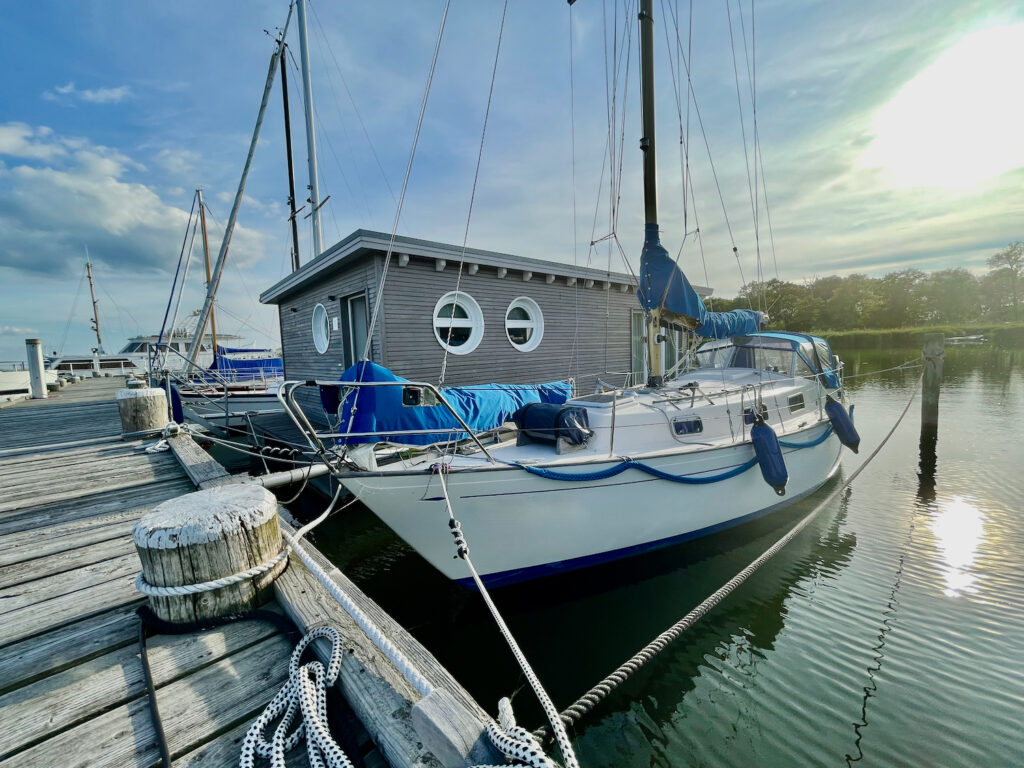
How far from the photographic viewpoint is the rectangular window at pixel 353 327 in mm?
8312

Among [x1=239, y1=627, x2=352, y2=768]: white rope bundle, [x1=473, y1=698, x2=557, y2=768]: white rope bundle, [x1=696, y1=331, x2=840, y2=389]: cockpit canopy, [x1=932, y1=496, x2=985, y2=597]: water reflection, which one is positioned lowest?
[x1=932, y1=496, x2=985, y2=597]: water reflection

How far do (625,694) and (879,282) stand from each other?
77.8 meters

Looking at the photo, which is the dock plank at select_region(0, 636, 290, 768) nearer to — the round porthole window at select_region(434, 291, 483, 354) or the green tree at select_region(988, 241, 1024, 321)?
the round porthole window at select_region(434, 291, 483, 354)

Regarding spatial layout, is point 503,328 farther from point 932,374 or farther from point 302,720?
point 932,374

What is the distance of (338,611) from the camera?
1.96m

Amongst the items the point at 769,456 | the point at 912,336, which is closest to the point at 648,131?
the point at 769,456

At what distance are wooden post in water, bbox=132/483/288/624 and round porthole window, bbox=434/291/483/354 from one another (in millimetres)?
6216

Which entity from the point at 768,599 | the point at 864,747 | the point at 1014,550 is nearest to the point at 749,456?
the point at 768,599

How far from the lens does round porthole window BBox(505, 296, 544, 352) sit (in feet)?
30.1

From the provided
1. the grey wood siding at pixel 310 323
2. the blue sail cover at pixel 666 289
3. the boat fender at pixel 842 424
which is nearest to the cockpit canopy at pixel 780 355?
the boat fender at pixel 842 424

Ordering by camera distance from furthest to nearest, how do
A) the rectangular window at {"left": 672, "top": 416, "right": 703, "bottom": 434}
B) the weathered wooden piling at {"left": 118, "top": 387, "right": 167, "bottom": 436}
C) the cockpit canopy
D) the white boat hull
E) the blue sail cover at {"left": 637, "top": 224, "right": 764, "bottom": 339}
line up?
the cockpit canopy
the weathered wooden piling at {"left": 118, "top": 387, "right": 167, "bottom": 436}
the blue sail cover at {"left": 637, "top": 224, "right": 764, "bottom": 339}
the rectangular window at {"left": 672, "top": 416, "right": 703, "bottom": 434}
the white boat hull

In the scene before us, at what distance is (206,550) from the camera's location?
1.85m

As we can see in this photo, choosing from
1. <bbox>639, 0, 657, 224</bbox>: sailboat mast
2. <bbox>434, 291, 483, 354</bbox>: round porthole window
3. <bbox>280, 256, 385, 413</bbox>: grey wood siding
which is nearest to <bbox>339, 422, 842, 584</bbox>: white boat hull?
<bbox>639, 0, 657, 224</bbox>: sailboat mast

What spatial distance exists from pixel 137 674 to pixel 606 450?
12.5ft
